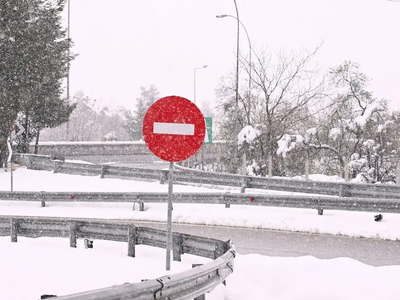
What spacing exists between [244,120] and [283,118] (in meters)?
3.66

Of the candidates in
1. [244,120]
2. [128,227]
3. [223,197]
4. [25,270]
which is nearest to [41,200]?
[223,197]

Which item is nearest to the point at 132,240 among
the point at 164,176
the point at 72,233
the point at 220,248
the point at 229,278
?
the point at 72,233

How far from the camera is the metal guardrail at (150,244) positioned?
435 centimetres

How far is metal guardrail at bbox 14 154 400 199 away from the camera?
17250 mm

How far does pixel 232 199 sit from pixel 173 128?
9615mm

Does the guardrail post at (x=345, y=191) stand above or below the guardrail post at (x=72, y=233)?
above

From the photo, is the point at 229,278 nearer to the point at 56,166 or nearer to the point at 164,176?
the point at 164,176

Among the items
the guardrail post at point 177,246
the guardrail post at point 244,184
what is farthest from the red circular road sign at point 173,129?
the guardrail post at point 244,184

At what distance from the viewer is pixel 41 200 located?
18.8 m

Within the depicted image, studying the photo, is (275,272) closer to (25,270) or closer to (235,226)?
(25,270)

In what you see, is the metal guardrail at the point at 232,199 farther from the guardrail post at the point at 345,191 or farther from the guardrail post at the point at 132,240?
the guardrail post at the point at 132,240

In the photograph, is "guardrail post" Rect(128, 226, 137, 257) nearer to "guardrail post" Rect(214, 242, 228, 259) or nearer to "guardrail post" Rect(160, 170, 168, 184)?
"guardrail post" Rect(214, 242, 228, 259)

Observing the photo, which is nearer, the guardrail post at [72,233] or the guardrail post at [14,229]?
the guardrail post at [72,233]

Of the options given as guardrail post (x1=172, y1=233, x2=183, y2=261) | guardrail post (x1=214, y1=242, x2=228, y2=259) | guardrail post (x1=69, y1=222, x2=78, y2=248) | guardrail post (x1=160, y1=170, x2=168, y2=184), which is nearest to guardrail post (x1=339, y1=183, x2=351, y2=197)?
guardrail post (x1=160, y1=170, x2=168, y2=184)
